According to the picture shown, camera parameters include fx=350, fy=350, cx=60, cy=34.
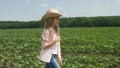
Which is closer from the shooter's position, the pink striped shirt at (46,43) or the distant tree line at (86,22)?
the pink striped shirt at (46,43)

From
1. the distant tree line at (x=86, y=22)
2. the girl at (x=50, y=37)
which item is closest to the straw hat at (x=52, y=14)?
the girl at (x=50, y=37)

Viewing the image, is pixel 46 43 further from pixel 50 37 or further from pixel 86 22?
pixel 86 22

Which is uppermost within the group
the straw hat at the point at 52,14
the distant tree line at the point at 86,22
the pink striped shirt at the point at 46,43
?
the straw hat at the point at 52,14

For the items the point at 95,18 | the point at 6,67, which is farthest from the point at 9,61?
the point at 95,18

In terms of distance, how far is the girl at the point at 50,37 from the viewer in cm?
641

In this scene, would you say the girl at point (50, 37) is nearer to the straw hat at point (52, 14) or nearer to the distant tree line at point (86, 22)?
the straw hat at point (52, 14)

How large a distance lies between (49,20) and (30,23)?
59.0 metres

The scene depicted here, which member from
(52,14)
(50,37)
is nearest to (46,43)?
(50,37)

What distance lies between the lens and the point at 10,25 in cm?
6762

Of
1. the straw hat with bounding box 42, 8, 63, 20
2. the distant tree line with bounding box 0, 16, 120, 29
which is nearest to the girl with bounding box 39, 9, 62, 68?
the straw hat with bounding box 42, 8, 63, 20

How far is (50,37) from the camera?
650 cm

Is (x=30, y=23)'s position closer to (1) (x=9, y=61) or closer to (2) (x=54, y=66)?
(1) (x=9, y=61)

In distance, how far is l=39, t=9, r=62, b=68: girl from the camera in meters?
6.41

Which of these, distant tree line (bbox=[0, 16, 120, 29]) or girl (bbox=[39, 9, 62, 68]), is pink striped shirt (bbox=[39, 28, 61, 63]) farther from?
distant tree line (bbox=[0, 16, 120, 29])
